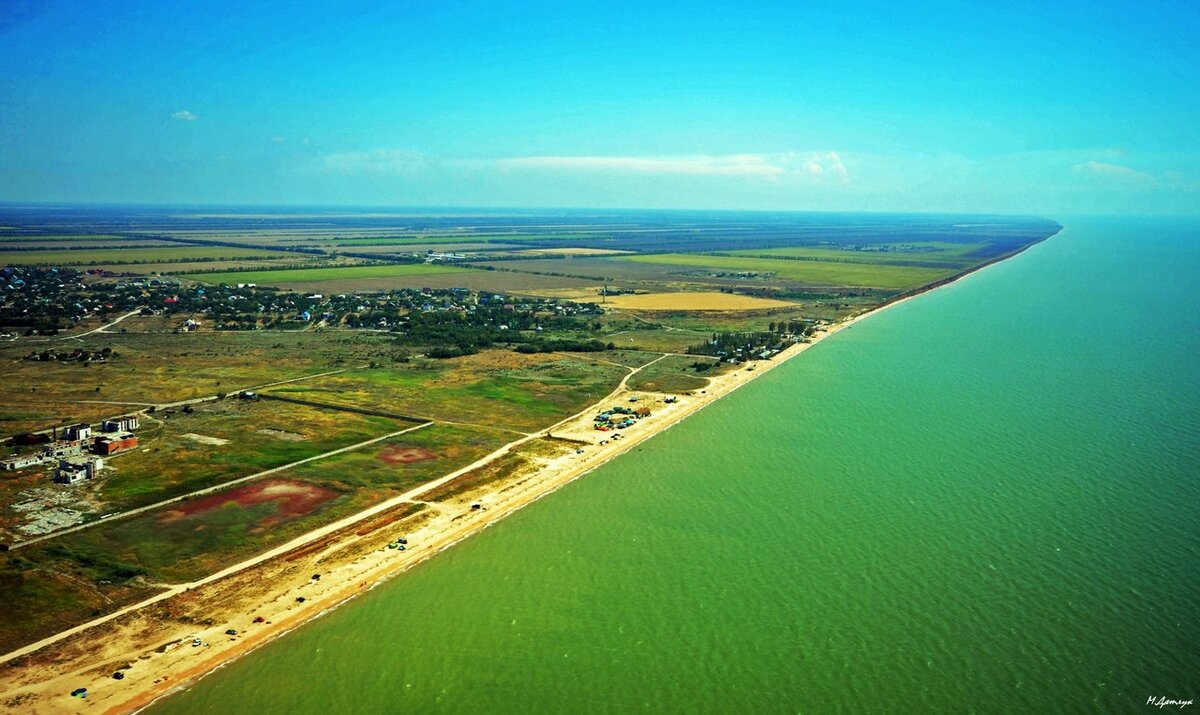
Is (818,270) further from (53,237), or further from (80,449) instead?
(53,237)

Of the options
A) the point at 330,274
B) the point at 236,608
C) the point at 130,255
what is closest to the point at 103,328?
the point at 330,274

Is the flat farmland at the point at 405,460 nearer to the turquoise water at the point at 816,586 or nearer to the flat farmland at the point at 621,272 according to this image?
the turquoise water at the point at 816,586

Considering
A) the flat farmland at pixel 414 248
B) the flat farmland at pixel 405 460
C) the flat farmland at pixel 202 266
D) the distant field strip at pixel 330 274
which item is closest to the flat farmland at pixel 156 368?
the flat farmland at pixel 405 460

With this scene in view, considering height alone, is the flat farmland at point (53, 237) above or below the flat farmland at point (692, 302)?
above

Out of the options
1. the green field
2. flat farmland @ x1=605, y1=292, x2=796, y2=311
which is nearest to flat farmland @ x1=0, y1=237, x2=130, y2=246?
the green field

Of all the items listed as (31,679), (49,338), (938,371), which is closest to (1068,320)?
(938,371)

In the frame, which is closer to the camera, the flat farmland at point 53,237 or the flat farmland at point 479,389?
the flat farmland at point 479,389

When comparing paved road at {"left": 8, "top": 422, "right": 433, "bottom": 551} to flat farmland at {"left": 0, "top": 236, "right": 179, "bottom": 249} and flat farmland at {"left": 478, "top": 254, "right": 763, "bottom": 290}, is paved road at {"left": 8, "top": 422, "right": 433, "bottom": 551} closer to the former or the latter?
flat farmland at {"left": 478, "top": 254, "right": 763, "bottom": 290}

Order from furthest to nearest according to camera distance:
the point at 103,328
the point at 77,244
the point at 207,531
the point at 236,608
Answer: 1. the point at 77,244
2. the point at 103,328
3. the point at 207,531
4. the point at 236,608
